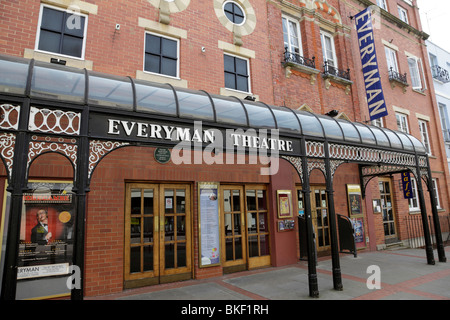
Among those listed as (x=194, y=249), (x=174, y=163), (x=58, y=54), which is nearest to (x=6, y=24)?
(x=58, y=54)

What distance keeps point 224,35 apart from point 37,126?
6.52 meters

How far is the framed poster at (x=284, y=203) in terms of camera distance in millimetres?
8672

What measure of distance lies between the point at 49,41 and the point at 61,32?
37 centimetres

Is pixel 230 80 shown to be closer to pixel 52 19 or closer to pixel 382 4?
pixel 52 19

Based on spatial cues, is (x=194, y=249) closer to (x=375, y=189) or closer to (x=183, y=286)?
(x=183, y=286)

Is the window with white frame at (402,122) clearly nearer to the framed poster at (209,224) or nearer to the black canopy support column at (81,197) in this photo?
the framed poster at (209,224)

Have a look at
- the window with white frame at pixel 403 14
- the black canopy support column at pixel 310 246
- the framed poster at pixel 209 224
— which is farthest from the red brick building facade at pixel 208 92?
the window with white frame at pixel 403 14

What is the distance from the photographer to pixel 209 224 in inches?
293

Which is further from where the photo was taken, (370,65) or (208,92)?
(370,65)

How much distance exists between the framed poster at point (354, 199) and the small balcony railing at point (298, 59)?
4.80m

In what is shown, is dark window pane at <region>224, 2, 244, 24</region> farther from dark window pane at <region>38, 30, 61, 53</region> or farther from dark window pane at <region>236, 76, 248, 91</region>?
dark window pane at <region>38, 30, 61, 53</region>

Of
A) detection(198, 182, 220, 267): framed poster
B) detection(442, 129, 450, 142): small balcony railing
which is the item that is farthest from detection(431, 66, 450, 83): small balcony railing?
detection(198, 182, 220, 267): framed poster

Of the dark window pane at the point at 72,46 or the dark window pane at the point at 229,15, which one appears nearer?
the dark window pane at the point at 72,46

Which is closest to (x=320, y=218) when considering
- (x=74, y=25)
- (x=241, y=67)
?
(x=241, y=67)
